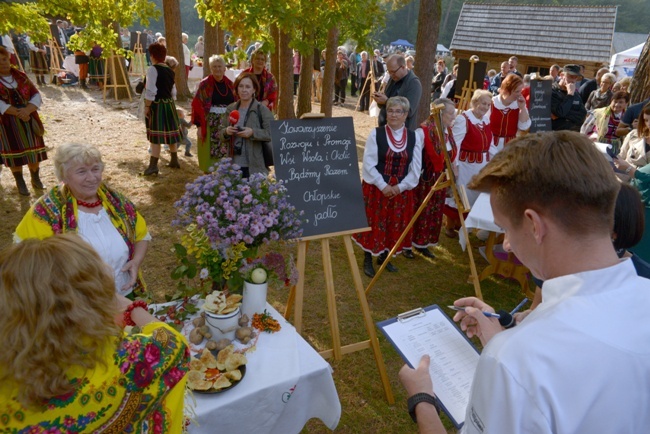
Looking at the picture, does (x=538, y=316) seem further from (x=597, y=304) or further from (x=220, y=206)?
(x=220, y=206)

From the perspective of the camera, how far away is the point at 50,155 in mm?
7672

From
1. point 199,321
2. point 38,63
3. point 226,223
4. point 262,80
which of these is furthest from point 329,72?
point 38,63

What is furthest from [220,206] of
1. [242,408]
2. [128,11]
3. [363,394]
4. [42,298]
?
[128,11]

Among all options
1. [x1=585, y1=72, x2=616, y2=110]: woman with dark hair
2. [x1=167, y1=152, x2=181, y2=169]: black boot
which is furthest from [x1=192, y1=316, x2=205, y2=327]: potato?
[x1=585, y1=72, x2=616, y2=110]: woman with dark hair

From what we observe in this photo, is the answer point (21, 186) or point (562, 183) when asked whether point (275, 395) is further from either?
point (21, 186)

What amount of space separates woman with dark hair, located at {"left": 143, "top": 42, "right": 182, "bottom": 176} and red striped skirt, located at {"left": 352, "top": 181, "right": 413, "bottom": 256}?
3754mm

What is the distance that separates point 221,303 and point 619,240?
1.98 metres

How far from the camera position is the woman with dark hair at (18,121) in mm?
5305

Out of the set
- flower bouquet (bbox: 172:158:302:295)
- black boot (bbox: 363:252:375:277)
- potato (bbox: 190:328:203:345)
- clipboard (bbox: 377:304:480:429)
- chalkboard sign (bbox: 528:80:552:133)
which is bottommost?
black boot (bbox: 363:252:375:277)

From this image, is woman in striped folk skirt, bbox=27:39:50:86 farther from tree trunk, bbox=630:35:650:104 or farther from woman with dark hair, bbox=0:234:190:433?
woman with dark hair, bbox=0:234:190:433

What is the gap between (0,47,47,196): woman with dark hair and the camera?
5305 millimetres

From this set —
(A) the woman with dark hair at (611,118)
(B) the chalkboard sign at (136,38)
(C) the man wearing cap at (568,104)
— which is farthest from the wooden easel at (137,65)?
(A) the woman with dark hair at (611,118)

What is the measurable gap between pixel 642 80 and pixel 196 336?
278 inches

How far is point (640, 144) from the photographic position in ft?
14.4
